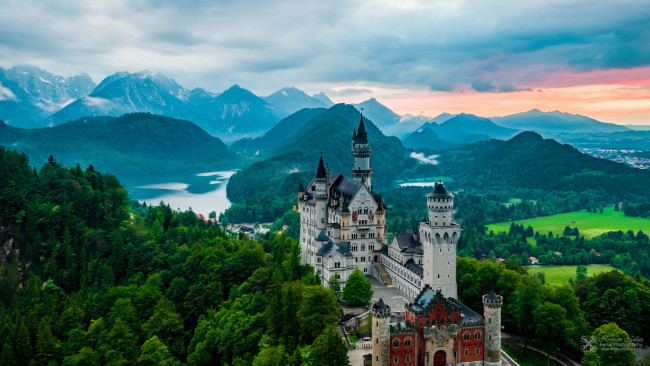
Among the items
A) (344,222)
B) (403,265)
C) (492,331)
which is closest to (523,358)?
(492,331)

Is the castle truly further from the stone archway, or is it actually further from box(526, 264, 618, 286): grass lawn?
box(526, 264, 618, 286): grass lawn

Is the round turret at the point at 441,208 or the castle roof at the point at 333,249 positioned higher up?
the round turret at the point at 441,208

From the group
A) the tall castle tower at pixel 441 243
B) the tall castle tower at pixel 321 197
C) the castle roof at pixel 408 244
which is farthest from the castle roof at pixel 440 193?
the tall castle tower at pixel 321 197

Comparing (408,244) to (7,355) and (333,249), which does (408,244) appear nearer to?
(333,249)

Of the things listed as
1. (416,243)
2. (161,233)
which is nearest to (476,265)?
(416,243)

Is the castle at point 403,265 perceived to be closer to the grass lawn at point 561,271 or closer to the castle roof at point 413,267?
the castle roof at point 413,267

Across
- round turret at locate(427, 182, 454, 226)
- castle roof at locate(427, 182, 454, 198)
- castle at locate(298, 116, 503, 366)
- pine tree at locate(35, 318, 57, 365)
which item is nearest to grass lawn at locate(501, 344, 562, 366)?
castle at locate(298, 116, 503, 366)

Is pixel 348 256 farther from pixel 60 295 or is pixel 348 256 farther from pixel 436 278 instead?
pixel 60 295
